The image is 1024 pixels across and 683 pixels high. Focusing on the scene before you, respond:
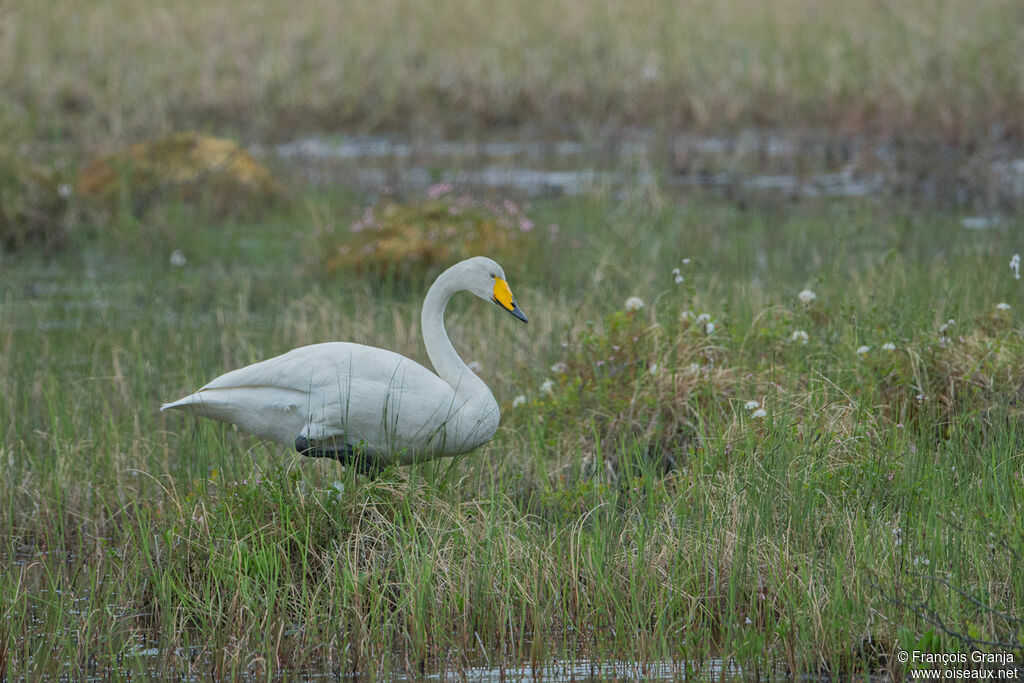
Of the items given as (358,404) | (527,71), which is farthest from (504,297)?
(527,71)

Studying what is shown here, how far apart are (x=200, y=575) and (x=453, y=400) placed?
3.62 feet

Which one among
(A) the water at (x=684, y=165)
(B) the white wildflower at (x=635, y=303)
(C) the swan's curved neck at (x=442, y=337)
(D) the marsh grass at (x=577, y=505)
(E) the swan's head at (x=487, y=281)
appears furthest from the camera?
(A) the water at (x=684, y=165)

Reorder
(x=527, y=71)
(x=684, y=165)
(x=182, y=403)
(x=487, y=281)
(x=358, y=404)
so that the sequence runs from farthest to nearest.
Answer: (x=527, y=71)
(x=684, y=165)
(x=487, y=281)
(x=182, y=403)
(x=358, y=404)

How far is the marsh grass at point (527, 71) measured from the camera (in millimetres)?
16719

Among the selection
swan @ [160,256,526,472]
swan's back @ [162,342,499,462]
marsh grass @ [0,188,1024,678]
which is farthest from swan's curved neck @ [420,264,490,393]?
marsh grass @ [0,188,1024,678]

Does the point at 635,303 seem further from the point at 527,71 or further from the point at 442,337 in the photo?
the point at 527,71

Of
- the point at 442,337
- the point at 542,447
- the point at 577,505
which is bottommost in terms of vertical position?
the point at 577,505

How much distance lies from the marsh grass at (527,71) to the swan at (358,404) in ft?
37.2

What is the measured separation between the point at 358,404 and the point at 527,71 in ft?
48.4

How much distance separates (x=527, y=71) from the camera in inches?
749

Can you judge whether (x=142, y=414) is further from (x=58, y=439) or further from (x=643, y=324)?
(x=643, y=324)

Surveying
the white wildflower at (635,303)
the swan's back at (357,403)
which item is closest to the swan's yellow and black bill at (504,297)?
the swan's back at (357,403)

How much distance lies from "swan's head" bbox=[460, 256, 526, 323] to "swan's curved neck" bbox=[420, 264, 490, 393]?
0.04m

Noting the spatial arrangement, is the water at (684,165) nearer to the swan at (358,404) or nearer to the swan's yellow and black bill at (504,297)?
the swan's yellow and black bill at (504,297)
